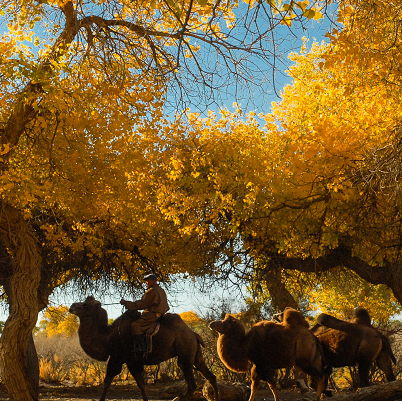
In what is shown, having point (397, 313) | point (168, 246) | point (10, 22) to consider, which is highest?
point (10, 22)

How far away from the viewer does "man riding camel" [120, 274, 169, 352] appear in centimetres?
772

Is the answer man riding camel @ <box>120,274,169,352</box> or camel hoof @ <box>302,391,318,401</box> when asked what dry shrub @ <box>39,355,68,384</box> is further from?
camel hoof @ <box>302,391,318,401</box>

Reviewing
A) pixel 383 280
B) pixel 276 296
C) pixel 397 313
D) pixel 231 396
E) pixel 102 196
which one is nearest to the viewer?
pixel 231 396

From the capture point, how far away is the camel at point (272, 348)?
7.35 metres

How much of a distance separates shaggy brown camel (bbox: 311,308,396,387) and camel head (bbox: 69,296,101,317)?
424 cm

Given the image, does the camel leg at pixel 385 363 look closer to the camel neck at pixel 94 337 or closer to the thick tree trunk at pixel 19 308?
the camel neck at pixel 94 337

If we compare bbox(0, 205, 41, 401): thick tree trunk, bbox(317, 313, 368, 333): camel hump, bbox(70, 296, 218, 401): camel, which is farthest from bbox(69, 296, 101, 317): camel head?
bbox(317, 313, 368, 333): camel hump

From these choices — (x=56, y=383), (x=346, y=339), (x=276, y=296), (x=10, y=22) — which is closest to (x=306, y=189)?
(x=346, y=339)

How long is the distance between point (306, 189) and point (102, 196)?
473 cm

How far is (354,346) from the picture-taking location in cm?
793

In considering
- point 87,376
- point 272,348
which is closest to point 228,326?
point 272,348

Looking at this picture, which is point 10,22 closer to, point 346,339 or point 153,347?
point 153,347

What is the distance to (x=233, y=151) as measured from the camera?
1336 cm

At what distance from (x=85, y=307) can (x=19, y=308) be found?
1172 millimetres
